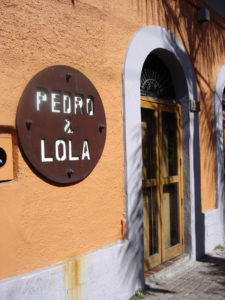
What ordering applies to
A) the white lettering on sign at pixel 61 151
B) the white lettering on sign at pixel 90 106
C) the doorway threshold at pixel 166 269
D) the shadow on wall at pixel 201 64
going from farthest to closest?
1. the shadow on wall at pixel 201 64
2. the doorway threshold at pixel 166 269
3. the white lettering on sign at pixel 90 106
4. the white lettering on sign at pixel 61 151

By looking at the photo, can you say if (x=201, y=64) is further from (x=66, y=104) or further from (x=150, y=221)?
(x=66, y=104)

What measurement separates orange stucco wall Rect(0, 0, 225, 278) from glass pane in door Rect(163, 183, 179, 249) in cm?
134

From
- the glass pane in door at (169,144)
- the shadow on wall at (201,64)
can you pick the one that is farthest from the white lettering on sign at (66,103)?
the shadow on wall at (201,64)

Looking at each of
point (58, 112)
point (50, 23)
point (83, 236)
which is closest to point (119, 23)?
point (50, 23)

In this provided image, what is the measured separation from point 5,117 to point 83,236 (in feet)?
4.64

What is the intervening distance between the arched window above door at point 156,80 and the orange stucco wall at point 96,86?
570 mm

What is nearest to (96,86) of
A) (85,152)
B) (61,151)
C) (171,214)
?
(85,152)

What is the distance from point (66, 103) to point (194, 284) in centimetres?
278

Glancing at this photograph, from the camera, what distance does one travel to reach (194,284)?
172 inches

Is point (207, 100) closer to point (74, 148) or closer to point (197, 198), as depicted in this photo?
point (197, 198)

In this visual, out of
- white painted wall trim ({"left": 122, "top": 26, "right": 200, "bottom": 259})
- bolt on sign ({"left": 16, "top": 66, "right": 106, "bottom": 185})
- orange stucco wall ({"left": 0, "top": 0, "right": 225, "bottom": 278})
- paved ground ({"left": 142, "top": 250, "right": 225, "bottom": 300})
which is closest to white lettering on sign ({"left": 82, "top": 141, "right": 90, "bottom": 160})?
bolt on sign ({"left": 16, "top": 66, "right": 106, "bottom": 185})

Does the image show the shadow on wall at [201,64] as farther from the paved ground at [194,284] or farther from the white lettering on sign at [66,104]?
the white lettering on sign at [66,104]

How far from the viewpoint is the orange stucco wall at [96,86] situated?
2881 mm

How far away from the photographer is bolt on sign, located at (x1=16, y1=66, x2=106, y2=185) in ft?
9.93
